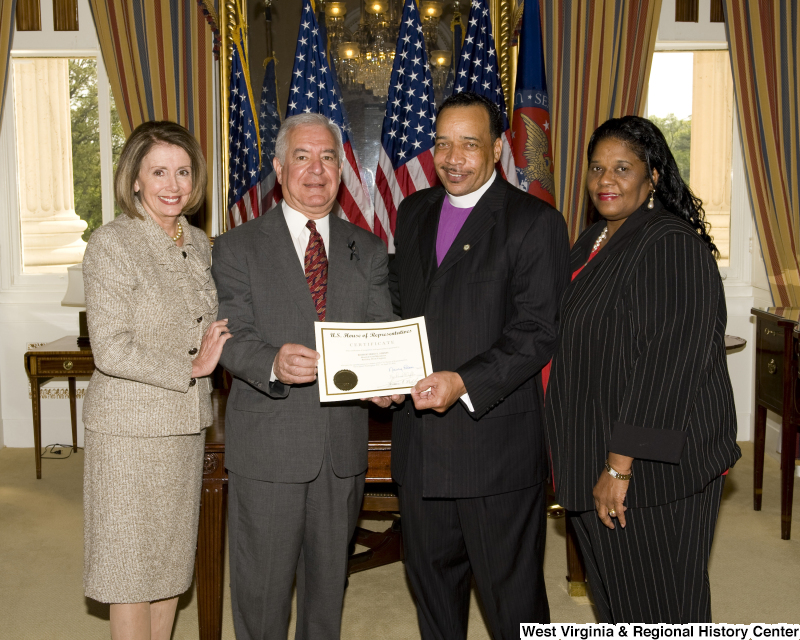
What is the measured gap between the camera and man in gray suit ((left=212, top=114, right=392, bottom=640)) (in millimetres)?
2262

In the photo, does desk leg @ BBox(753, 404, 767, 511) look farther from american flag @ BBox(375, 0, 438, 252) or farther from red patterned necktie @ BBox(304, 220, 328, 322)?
red patterned necktie @ BBox(304, 220, 328, 322)

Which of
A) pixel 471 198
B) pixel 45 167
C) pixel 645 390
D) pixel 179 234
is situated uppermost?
pixel 45 167

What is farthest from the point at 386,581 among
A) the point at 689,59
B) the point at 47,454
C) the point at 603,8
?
the point at 689,59

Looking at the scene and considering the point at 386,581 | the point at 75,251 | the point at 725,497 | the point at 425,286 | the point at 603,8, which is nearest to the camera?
the point at 425,286

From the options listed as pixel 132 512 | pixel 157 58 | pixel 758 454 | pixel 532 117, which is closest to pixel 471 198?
pixel 132 512

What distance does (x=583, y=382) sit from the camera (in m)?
2.16

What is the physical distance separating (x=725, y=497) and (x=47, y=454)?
4.94 meters

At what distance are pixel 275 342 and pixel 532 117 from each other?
338 cm

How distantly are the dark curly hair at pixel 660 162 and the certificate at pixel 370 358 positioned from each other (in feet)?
2.66

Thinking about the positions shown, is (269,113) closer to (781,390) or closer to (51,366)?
(51,366)

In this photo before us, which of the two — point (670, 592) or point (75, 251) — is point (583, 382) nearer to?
point (670, 592)


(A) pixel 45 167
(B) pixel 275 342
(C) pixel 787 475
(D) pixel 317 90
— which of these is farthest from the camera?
(A) pixel 45 167

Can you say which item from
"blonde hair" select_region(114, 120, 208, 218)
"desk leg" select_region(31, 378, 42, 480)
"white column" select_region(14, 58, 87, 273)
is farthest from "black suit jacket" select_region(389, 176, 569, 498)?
"white column" select_region(14, 58, 87, 273)

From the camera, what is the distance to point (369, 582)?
3584 mm
